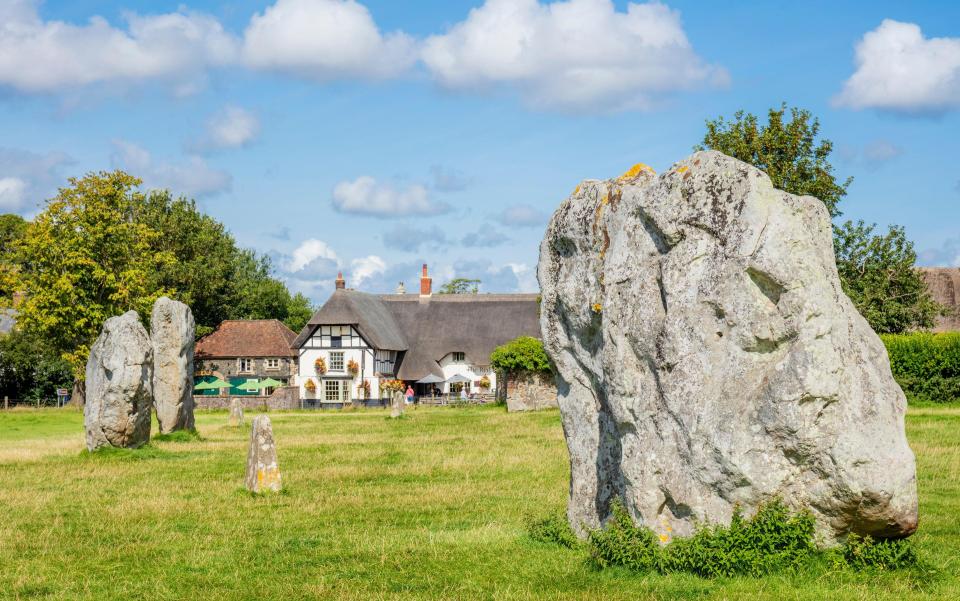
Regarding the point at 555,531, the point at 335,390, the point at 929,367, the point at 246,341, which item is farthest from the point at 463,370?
the point at 555,531

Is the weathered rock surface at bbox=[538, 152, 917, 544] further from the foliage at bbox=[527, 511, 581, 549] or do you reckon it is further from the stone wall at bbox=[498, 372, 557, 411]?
the stone wall at bbox=[498, 372, 557, 411]

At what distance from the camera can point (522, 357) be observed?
48656mm

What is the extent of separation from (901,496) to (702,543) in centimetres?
193

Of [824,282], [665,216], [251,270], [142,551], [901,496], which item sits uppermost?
[251,270]

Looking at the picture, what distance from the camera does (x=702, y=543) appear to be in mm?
10273

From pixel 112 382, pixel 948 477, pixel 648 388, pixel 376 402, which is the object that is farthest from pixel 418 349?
pixel 648 388

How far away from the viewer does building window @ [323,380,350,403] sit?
248 feet

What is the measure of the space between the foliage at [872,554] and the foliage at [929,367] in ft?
101

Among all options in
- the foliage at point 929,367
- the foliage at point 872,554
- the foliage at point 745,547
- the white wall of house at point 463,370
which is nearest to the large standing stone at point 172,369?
the foliage at point 745,547

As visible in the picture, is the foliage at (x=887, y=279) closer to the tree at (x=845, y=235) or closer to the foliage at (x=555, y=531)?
the tree at (x=845, y=235)

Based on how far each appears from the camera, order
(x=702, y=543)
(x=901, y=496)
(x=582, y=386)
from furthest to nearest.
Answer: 1. (x=582, y=386)
2. (x=702, y=543)
3. (x=901, y=496)

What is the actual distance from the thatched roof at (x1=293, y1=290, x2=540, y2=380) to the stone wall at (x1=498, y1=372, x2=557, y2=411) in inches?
1052

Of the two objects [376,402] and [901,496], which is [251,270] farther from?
[901,496]

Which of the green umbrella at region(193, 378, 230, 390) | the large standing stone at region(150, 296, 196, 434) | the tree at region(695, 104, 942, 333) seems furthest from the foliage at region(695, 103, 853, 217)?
the green umbrella at region(193, 378, 230, 390)
